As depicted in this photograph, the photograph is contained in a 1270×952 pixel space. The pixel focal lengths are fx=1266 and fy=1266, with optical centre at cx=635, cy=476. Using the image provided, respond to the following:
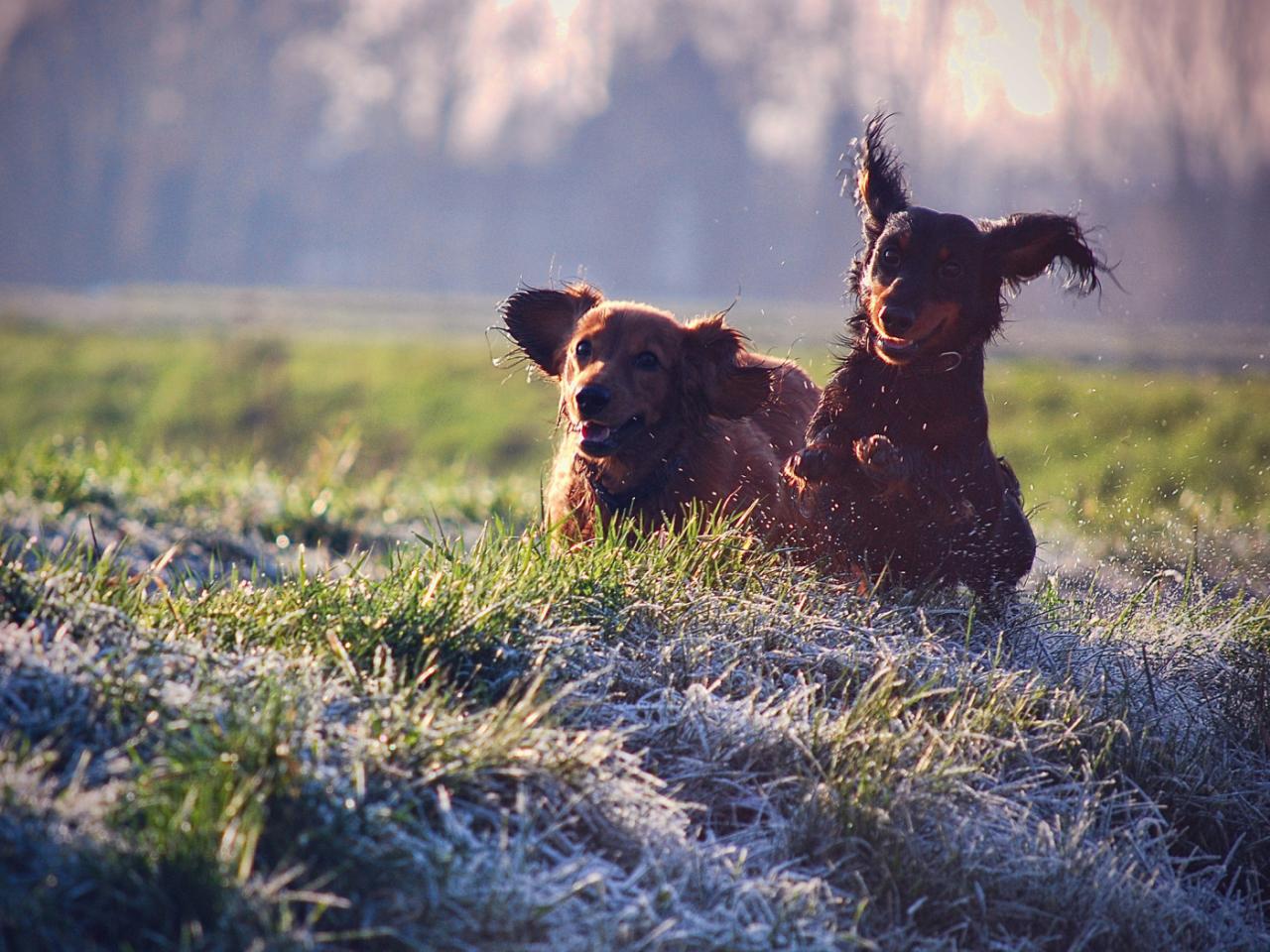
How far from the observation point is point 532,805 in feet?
8.98

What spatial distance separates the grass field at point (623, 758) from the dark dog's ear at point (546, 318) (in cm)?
132

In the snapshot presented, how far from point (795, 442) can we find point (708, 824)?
2.77 m

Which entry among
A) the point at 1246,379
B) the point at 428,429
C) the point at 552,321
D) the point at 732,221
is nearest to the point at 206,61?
the point at 732,221

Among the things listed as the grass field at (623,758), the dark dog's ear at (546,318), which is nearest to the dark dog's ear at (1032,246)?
the grass field at (623,758)

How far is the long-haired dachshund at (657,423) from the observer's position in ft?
14.6

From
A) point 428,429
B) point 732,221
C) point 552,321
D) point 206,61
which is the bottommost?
point 428,429

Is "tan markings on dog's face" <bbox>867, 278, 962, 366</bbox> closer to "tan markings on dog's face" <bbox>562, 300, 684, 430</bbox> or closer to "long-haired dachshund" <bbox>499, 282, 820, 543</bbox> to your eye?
"long-haired dachshund" <bbox>499, 282, 820, 543</bbox>

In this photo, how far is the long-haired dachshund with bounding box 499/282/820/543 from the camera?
4441 mm

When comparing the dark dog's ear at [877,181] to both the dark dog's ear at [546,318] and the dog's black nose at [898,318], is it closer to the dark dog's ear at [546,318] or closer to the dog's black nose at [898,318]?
the dog's black nose at [898,318]

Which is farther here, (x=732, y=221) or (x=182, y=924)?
(x=732, y=221)

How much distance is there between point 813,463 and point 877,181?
3.36 feet

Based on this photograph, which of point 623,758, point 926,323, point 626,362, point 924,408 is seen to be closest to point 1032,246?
point 926,323

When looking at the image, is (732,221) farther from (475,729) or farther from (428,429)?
(475,729)

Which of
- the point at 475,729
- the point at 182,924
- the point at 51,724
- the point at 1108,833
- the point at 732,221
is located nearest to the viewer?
the point at 182,924
